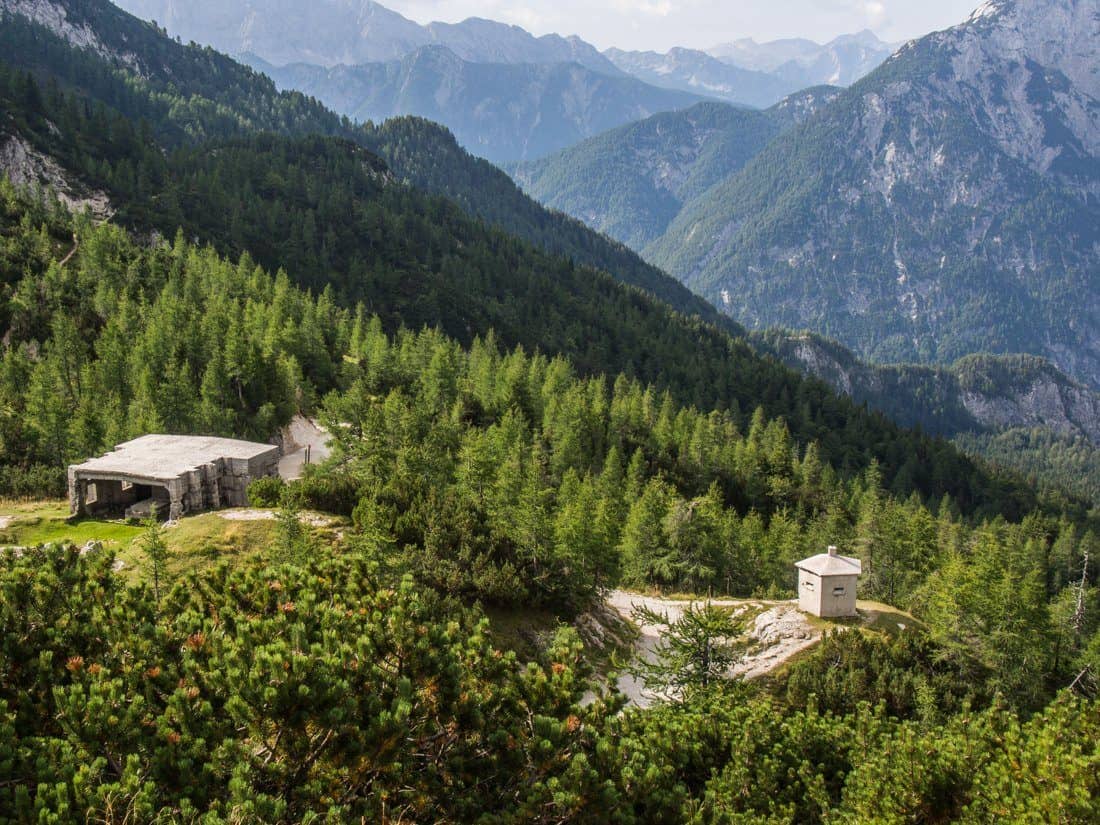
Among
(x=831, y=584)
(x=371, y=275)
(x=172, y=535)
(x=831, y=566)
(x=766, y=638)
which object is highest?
(x=371, y=275)

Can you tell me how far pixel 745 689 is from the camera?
3112cm

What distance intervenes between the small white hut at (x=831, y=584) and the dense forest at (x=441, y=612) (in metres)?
1.75

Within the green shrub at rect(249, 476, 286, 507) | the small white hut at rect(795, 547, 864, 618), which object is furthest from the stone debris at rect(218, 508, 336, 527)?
the small white hut at rect(795, 547, 864, 618)

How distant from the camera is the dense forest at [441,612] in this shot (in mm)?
13258

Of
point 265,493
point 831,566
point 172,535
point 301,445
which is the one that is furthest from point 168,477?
point 831,566

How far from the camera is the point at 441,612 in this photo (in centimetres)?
2777

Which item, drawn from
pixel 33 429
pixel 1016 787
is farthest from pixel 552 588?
pixel 33 429

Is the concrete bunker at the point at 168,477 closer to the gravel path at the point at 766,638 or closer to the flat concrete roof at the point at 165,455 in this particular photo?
the flat concrete roof at the point at 165,455

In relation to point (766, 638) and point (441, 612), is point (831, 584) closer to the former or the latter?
point (766, 638)

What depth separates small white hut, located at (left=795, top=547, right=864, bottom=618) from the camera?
44969 mm

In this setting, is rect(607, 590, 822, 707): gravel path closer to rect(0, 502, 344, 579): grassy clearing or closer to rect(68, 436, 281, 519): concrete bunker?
rect(0, 502, 344, 579): grassy clearing

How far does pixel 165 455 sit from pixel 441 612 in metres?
29.7

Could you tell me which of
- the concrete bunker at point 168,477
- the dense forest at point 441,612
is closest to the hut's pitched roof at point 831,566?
the dense forest at point 441,612

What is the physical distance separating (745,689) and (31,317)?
8116 centimetres
